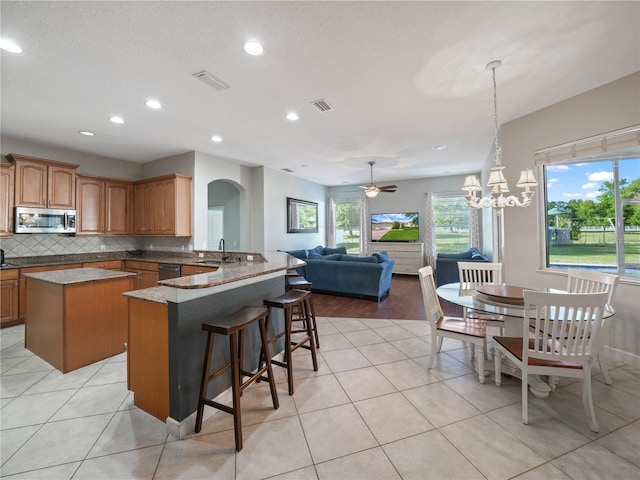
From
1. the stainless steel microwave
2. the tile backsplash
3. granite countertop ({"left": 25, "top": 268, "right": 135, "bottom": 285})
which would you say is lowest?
granite countertop ({"left": 25, "top": 268, "right": 135, "bottom": 285})

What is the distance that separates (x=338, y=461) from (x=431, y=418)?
769 mm

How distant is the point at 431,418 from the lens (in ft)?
6.20

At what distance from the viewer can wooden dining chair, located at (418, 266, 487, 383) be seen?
2.32 m

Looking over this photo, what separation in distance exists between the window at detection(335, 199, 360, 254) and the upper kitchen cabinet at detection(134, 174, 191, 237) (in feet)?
17.0

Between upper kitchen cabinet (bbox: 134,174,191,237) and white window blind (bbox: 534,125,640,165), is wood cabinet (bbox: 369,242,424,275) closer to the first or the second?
white window blind (bbox: 534,125,640,165)

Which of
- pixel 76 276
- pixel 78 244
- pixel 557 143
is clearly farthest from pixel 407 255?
pixel 78 244

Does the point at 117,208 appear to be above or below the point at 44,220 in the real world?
above

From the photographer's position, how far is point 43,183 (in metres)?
4.00

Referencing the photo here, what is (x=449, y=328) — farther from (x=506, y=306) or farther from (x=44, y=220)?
(x=44, y=220)

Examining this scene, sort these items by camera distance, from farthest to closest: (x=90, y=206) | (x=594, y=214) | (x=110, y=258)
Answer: (x=110, y=258), (x=90, y=206), (x=594, y=214)

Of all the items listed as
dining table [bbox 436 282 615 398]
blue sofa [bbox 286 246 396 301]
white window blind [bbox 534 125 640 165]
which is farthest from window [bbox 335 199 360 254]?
dining table [bbox 436 282 615 398]

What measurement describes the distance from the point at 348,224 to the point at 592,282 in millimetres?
6696

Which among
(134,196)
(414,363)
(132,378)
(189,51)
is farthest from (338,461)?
(134,196)

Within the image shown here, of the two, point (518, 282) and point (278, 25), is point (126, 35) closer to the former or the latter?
point (278, 25)
